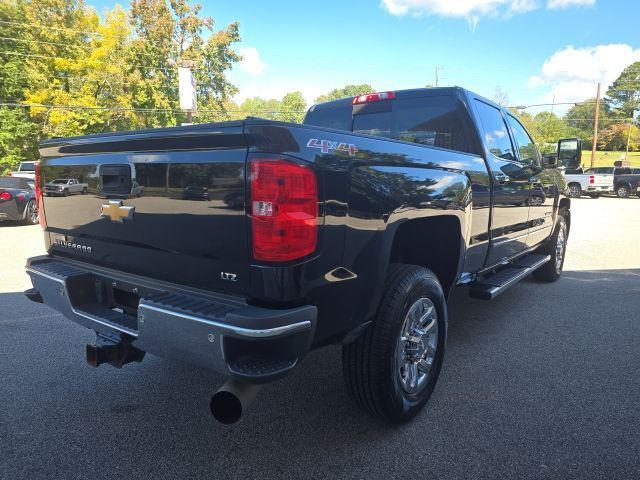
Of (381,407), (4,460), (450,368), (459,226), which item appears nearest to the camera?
(4,460)

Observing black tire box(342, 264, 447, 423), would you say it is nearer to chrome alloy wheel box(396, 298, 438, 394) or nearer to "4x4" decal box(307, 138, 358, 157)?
chrome alloy wheel box(396, 298, 438, 394)

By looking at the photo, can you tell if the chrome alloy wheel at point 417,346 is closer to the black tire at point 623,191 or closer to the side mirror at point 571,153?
the side mirror at point 571,153

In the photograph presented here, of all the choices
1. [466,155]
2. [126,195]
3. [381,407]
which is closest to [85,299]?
[126,195]

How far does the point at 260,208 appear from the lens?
1946 mm

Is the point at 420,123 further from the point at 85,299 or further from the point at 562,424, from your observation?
the point at 85,299

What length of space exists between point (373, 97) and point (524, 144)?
6.17 ft

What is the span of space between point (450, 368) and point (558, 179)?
3.61 metres

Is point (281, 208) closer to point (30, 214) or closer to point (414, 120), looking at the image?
point (414, 120)

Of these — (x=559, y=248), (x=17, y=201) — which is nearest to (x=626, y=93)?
(x=559, y=248)

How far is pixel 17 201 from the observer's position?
11.7 meters

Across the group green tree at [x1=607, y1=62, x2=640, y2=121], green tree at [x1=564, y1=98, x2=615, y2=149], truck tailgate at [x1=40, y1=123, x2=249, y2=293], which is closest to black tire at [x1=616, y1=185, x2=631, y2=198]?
truck tailgate at [x1=40, y1=123, x2=249, y2=293]

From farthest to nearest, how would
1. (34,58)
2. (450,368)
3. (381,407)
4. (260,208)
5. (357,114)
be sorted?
(34,58) < (357,114) < (450,368) < (381,407) < (260,208)

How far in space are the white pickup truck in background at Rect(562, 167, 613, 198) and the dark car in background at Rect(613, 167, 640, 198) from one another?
63 cm

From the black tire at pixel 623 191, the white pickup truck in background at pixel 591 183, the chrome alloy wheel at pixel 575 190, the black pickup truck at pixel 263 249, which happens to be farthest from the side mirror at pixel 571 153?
the black tire at pixel 623 191
